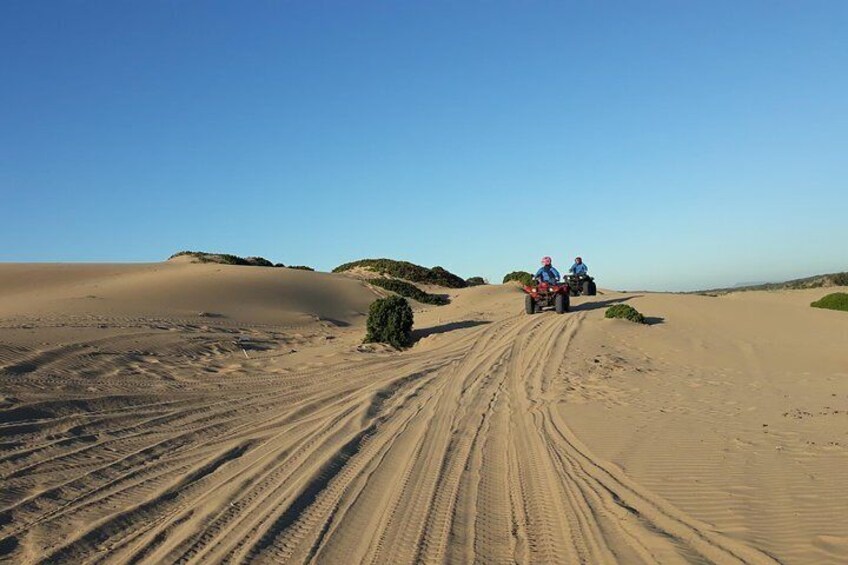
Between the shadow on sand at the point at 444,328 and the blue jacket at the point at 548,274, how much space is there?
2672 millimetres

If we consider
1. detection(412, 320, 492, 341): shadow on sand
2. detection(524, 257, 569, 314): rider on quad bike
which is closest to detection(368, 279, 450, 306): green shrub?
detection(524, 257, 569, 314): rider on quad bike

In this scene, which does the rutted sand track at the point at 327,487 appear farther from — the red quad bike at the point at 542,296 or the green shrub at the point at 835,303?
the green shrub at the point at 835,303

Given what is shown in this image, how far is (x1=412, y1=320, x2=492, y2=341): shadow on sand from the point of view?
18188 millimetres

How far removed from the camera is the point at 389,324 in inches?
666

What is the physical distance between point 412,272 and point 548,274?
17510mm

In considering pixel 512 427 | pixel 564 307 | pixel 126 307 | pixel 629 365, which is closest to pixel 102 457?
pixel 512 427

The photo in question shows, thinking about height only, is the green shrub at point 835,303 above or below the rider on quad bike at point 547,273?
below

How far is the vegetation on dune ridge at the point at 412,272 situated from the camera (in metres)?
37.6

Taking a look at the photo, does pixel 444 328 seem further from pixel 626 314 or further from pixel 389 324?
pixel 626 314

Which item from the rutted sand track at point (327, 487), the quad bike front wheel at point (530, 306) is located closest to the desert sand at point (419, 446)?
the rutted sand track at point (327, 487)

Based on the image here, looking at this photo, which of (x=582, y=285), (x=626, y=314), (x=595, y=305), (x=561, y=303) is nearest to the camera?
(x=626, y=314)

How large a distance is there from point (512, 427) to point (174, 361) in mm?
7517

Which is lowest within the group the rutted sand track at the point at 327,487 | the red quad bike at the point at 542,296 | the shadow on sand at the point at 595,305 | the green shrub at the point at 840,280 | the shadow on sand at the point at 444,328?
the rutted sand track at the point at 327,487

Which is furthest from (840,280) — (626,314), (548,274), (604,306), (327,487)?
(327,487)
